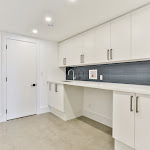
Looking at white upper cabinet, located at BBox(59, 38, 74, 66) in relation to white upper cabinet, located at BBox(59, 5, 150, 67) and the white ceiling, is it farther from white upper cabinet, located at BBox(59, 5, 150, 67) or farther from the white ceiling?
the white ceiling

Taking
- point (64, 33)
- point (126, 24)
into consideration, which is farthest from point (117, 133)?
point (64, 33)

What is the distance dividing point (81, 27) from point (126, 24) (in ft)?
3.46

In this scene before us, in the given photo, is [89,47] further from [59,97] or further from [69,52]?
Answer: [59,97]

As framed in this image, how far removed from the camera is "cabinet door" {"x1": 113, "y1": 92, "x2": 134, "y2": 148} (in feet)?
5.18

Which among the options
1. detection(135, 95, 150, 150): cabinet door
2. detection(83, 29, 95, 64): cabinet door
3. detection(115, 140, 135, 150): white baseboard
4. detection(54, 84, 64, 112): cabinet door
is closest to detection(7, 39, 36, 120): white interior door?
detection(54, 84, 64, 112): cabinet door

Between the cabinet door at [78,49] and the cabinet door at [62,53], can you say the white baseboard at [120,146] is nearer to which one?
the cabinet door at [78,49]

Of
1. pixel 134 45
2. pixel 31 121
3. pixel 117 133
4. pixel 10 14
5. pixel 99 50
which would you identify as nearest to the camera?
pixel 117 133

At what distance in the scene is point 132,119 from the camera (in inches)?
61.7

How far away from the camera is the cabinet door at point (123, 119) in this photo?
1.58m

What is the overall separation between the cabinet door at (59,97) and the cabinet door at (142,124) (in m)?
1.85

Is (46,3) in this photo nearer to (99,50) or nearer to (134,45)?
(99,50)

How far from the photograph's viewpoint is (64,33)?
313 centimetres

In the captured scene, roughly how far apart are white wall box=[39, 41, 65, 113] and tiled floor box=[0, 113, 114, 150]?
0.73 m

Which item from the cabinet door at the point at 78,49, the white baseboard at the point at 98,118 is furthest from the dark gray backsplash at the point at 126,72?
the white baseboard at the point at 98,118
